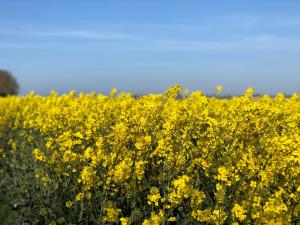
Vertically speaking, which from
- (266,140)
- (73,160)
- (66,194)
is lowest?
(66,194)

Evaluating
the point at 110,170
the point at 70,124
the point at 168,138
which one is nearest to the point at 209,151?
the point at 168,138

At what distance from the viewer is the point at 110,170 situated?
4871mm

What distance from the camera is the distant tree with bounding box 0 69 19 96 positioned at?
104 ft

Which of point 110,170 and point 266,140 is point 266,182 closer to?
point 266,140

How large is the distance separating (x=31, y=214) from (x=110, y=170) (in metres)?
2.41

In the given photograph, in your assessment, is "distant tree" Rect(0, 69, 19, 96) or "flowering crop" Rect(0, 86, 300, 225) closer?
"flowering crop" Rect(0, 86, 300, 225)

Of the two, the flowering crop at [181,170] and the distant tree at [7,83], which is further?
the distant tree at [7,83]

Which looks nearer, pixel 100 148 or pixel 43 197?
pixel 100 148

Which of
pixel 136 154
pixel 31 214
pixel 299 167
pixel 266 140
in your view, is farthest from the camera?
pixel 31 214

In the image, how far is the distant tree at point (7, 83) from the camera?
3172cm

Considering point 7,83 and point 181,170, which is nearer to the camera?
point 181,170

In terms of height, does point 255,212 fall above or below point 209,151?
below

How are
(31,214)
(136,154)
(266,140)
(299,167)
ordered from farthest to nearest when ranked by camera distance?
(31,214)
(136,154)
(266,140)
(299,167)

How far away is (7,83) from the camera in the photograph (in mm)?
32062
